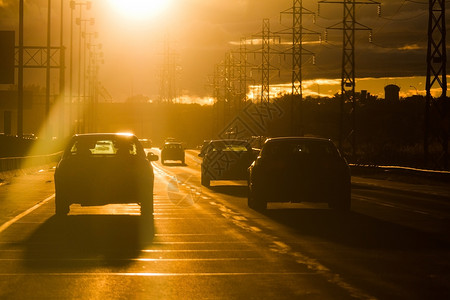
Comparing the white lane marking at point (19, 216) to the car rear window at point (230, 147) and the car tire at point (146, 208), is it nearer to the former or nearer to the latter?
the car tire at point (146, 208)

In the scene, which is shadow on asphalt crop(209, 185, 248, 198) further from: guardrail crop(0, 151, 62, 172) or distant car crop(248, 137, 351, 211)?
guardrail crop(0, 151, 62, 172)

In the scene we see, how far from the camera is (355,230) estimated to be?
57.6 ft

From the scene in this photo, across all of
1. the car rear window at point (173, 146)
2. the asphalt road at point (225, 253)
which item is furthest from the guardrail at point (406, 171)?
the car rear window at point (173, 146)

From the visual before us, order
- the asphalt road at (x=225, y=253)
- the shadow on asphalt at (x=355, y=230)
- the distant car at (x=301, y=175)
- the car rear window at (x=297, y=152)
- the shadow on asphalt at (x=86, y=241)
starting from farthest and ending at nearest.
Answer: the car rear window at (x=297, y=152), the distant car at (x=301, y=175), the shadow on asphalt at (x=355, y=230), the shadow on asphalt at (x=86, y=241), the asphalt road at (x=225, y=253)

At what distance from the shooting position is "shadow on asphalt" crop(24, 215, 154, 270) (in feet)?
42.2

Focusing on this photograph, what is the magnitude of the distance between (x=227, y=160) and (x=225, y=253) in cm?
2155

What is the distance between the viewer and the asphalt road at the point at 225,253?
1027cm

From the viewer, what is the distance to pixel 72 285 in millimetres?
10500

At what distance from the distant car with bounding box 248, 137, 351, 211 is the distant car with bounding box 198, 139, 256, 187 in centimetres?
1171

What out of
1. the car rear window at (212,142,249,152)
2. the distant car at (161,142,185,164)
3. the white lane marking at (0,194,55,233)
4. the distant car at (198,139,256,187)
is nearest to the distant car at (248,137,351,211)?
the white lane marking at (0,194,55,233)

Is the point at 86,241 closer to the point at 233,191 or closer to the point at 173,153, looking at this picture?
the point at 233,191

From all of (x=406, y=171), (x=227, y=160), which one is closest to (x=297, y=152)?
(x=227, y=160)

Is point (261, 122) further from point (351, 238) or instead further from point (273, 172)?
point (351, 238)

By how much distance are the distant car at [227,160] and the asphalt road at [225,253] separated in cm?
1047
